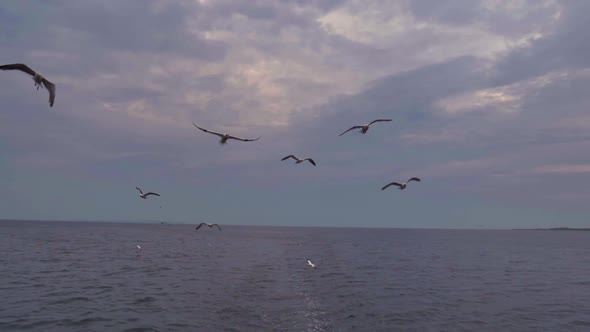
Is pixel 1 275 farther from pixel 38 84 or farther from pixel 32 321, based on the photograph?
pixel 38 84

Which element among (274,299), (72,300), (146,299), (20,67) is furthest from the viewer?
(274,299)

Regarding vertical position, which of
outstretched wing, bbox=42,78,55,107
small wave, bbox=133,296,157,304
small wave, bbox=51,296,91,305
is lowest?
small wave, bbox=51,296,91,305

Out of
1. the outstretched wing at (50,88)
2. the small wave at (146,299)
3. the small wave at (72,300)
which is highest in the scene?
the outstretched wing at (50,88)

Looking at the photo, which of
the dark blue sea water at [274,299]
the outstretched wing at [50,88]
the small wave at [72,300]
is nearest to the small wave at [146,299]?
the dark blue sea water at [274,299]

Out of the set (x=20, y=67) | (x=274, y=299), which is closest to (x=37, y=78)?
(x=20, y=67)

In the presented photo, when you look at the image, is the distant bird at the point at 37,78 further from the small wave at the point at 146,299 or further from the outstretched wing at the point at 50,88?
the small wave at the point at 146,299

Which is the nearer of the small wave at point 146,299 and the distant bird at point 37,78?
the distant bird at point 37,78

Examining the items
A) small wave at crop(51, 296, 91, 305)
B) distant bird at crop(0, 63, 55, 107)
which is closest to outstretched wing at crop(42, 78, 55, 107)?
distant bird at crop(0, 63, 55, 107)

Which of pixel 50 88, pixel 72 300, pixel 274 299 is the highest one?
Answer: pixel 50 88

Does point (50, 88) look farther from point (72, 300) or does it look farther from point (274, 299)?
point (274, 299)

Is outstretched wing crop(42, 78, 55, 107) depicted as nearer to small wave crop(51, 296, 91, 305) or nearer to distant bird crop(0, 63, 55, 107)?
distant bird crop(0, 63, 55, 107)

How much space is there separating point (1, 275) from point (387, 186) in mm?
32638

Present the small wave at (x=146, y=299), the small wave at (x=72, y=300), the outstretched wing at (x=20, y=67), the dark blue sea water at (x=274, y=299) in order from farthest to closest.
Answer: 1. the small wave at (x=146, y=299)
2. the small wave at (x=72, y=300)
3. the dark blue sea water at (x=274, y=299)
4. the outstretched wing at (x=20, y=67)

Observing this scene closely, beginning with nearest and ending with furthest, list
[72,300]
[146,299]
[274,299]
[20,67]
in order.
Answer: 1. [20,67]
2. [72,300]
3. [146,299]
4. [274,299]
